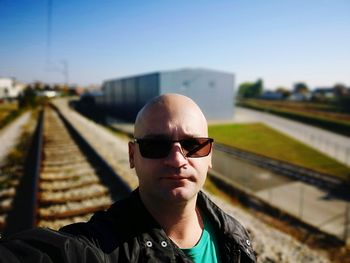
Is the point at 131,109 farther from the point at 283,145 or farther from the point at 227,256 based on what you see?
the point at 227,256

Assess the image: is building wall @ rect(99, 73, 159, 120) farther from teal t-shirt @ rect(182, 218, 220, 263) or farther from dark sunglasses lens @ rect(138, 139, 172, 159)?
dark sunglasses lens @ rect(138, 139, 172, 159)

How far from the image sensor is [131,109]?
42.3 meters

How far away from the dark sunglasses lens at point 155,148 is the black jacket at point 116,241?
0.87 feet

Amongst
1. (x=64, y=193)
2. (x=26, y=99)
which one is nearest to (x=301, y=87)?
(x=26, y=99)

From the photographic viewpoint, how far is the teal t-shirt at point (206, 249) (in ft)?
5.49

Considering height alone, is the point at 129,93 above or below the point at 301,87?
below

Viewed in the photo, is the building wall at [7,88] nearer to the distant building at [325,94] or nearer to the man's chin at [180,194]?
the man's chin at [180,194]

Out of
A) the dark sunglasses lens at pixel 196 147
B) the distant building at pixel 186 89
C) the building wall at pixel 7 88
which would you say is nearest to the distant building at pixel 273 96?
the distant building at pixel 186 89

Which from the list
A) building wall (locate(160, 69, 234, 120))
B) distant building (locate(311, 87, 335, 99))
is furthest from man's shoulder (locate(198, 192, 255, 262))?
distant building (locate(311, 87, 335, 99))

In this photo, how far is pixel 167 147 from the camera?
1613 millimetres

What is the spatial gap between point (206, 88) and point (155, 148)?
40.3 meters

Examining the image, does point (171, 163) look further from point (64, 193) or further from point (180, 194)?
point (64, 193)

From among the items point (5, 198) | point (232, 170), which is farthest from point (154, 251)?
point (232, 170)

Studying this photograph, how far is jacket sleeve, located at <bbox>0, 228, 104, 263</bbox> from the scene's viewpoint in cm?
101
